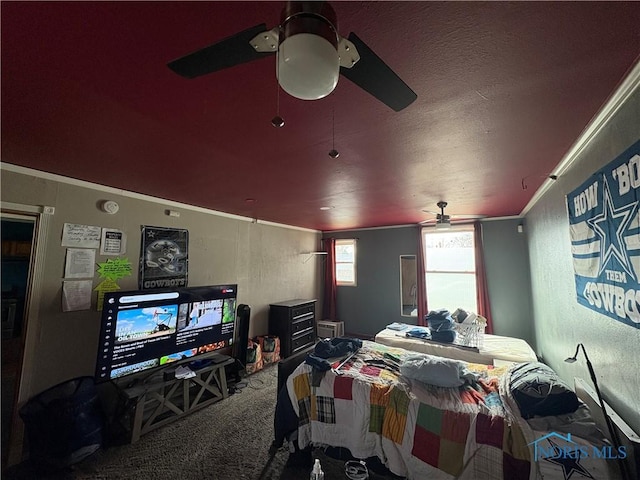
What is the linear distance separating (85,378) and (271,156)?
2544 mm

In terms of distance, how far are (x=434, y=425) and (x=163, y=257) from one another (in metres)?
3.10

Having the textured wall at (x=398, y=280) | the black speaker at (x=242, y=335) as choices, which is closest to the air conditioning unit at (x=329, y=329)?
the textured wall at (x=398, y=280)

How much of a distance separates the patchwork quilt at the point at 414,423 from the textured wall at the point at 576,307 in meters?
0.54

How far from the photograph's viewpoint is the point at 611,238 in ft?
4.30

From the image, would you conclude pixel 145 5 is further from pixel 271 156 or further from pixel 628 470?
pixel 628 470

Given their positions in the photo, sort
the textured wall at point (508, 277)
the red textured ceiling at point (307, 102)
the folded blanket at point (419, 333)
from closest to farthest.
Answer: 1. the red textured ceiling at point (307, 102)
2. the folded blanket at point (419, 333)
3. the textured wall at point (508, 277)

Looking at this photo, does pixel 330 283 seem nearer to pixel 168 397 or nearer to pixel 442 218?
pixel 442 218

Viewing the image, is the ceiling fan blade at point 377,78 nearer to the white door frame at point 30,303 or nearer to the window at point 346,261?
the white door frame at point 30,303

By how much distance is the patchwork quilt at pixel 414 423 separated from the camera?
152 centimetres

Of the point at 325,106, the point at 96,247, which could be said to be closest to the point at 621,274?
the point at 325,106

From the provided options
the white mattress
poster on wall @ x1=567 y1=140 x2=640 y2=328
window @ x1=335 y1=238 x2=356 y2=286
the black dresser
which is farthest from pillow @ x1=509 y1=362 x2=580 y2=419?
window @ x1=335 y1=238 x2=356 y2=286

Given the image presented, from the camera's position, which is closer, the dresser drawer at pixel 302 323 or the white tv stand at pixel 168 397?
the white tv stand at pixel 168 397

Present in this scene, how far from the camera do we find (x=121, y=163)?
1.96m

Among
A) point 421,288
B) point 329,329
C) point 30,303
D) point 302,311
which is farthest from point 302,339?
point 30,303
